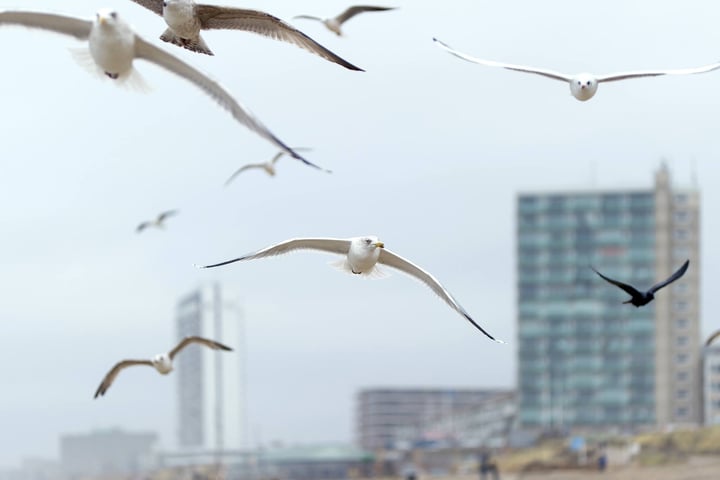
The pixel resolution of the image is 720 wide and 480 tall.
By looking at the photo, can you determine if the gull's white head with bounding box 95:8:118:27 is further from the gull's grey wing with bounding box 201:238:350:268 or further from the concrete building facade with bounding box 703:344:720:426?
the concrete building facade with bounding box 703:344:720:426

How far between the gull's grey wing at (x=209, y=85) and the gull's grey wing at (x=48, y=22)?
36.3 inches

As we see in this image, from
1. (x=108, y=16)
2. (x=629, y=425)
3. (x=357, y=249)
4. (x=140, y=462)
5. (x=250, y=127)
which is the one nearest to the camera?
(x=250, y=127)

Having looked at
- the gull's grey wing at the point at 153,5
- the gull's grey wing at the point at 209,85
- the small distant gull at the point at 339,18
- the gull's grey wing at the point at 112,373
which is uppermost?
the small distant gull at the point at 339,18

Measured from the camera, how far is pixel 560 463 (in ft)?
263

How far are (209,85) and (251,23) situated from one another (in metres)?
5.30

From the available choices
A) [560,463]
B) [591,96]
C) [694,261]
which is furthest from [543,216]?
[591,96]

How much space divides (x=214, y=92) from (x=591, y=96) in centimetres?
721

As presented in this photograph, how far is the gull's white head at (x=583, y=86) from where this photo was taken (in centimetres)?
1970

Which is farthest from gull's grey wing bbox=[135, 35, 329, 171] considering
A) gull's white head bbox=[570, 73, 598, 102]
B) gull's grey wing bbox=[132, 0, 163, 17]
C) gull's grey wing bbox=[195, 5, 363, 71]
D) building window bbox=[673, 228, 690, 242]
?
building window bbox=[673, 228, 690, 242]

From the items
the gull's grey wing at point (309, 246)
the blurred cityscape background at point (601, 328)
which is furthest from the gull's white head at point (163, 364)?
the blurred cityscape background at point (601, 328)

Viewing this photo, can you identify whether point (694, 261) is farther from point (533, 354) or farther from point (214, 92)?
point (214, 92)

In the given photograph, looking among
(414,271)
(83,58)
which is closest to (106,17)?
(83,58)

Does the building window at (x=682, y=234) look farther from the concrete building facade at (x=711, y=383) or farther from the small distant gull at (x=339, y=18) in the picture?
the small distant gull at (x=339, y=18)

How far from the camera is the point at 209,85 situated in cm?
1433
